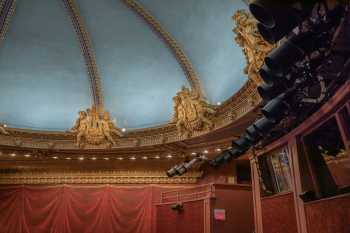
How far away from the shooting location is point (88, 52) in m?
8.61

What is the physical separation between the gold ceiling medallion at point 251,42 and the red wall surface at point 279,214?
2.22 metres

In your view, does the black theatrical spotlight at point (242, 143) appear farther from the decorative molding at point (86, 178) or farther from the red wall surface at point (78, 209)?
the decorative molding at point (86, 178)

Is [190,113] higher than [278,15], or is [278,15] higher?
[190,113]

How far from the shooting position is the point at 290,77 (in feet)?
9.80

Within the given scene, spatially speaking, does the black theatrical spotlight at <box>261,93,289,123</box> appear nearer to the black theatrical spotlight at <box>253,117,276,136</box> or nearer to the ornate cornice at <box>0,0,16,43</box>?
the black theatrical spotlight at <box>253,117,276,136</box>

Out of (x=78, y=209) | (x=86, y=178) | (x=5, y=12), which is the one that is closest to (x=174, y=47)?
(x=5, y=12)

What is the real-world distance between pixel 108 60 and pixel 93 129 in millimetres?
1903

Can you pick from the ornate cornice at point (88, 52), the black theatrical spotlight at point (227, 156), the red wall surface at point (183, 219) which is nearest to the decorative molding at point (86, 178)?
the red wall surface at point (183, 219)

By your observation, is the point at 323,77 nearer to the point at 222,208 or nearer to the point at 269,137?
the point at 269,137

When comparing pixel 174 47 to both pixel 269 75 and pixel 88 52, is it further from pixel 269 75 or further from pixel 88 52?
pixel 269 75

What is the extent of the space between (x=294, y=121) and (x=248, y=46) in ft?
6.97

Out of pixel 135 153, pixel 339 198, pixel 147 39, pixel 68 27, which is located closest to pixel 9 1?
pixel 68 27

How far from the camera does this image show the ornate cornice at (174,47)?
780cm

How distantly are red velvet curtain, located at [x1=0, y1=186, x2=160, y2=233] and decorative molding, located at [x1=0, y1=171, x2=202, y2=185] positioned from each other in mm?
209
